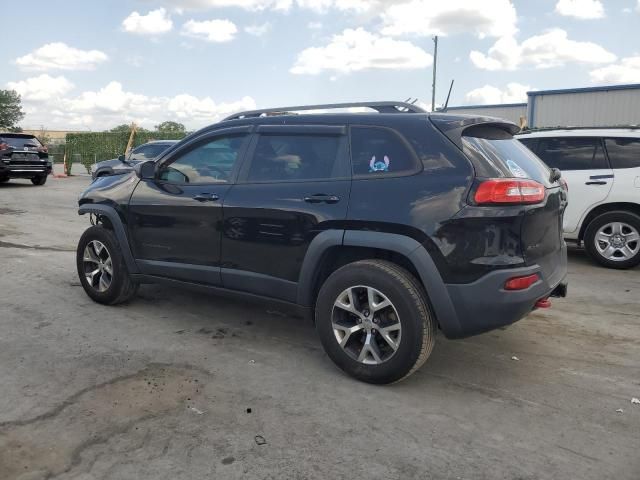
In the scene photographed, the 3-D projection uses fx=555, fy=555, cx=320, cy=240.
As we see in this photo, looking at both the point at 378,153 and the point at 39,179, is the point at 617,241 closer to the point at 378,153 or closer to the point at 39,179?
the point at 378,153

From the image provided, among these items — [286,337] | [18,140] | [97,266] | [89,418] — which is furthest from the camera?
[18,140]

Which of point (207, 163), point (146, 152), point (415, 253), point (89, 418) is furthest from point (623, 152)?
point (146, 152)

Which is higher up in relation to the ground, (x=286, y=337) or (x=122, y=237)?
(x=122, y=237)

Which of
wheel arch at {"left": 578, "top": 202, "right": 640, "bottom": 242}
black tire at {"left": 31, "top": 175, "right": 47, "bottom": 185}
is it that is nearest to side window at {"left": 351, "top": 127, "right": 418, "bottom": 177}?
wheel arch at {"left": 578, "top": 202, "right": 640, "bottom": 242}

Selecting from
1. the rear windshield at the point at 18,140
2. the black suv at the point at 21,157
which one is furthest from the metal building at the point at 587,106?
the rear windshield at the point at 18,140

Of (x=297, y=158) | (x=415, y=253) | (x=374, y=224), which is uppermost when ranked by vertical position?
(x=297, y=158)

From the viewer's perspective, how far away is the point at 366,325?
11.7ft

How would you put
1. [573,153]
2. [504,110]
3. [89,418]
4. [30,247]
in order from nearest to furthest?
[89,418], [573,153], [30,247], [504,110]

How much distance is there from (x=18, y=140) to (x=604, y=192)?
54.0 ft

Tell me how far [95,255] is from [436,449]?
373 centimetres

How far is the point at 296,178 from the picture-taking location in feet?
13.0

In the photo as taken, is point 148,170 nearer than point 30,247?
Yes

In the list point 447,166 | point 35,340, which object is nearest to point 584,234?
point 447,166

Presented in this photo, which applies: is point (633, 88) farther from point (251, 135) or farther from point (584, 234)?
point (251, 135)
